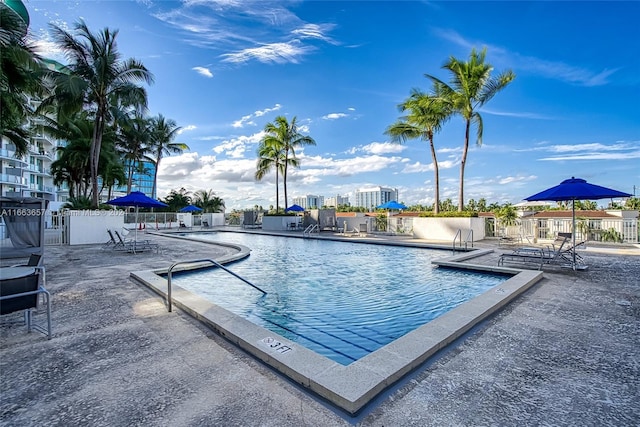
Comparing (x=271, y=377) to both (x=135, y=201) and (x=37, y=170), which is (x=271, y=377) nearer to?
(x=135, y=201)

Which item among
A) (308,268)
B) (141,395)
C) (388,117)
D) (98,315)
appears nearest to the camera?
(141,395)

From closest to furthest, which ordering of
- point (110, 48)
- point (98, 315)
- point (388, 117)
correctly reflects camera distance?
1. point (98, 315)
2. point (110, 48)
3. point (388, 117)

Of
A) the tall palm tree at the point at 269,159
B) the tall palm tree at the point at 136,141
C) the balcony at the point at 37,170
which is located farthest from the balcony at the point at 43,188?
the tall palm tree at the point at 269,159

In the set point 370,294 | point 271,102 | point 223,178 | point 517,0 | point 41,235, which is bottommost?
point 370,294

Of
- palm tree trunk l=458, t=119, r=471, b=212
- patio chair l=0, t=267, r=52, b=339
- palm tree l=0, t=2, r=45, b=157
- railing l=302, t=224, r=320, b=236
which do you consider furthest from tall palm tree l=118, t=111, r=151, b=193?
→ patio chair l=0, t=267, r=52, b=339

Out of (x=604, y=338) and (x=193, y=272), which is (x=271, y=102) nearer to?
(x=193, y=272)

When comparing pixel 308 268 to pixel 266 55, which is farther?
pixel 266 55

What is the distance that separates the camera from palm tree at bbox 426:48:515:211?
1418 cm

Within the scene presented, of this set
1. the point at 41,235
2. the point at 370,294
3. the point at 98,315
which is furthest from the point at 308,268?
the point at 41,235

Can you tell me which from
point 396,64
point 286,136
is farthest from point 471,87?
point 286,136

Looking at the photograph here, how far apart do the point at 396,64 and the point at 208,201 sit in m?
28.3

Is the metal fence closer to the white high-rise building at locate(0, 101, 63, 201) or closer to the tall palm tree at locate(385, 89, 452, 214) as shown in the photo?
the tall palm tree at locate(385, 89, 452, 214)

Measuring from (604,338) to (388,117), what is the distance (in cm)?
1773

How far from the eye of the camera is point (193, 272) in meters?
7.61
